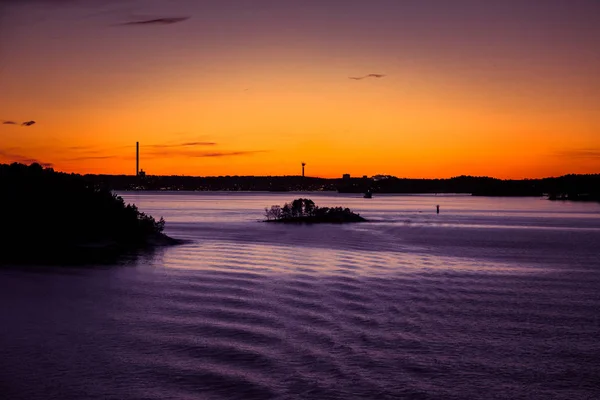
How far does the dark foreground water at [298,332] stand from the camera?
11.7m

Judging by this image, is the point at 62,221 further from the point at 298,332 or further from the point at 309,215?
the point at 309,215

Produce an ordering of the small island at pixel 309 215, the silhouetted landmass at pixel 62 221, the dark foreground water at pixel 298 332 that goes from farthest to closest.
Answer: the small island at pixel 309 215, the silhouetted landmass at pixel 62 221, the dark foreground water at pixel 298 332

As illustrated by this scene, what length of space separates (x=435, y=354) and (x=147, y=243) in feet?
104

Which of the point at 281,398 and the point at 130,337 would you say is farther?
the point at 130,337

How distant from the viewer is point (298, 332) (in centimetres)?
1606

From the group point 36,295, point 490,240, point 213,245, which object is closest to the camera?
point 36,295

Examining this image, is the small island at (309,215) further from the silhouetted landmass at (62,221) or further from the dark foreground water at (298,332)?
the dark foreground water at (298,332)

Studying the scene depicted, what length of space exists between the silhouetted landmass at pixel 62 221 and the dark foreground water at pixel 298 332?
826cm

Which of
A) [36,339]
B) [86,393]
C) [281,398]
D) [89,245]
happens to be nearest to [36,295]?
[36,339]

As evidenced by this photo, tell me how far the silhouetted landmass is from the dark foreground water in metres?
8.26

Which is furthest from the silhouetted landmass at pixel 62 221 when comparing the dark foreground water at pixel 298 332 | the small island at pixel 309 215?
the small island at pixel 309 215

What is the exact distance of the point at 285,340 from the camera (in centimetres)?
1517

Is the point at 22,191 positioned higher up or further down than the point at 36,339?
higher up

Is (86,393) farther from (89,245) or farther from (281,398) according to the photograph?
(89,245)
